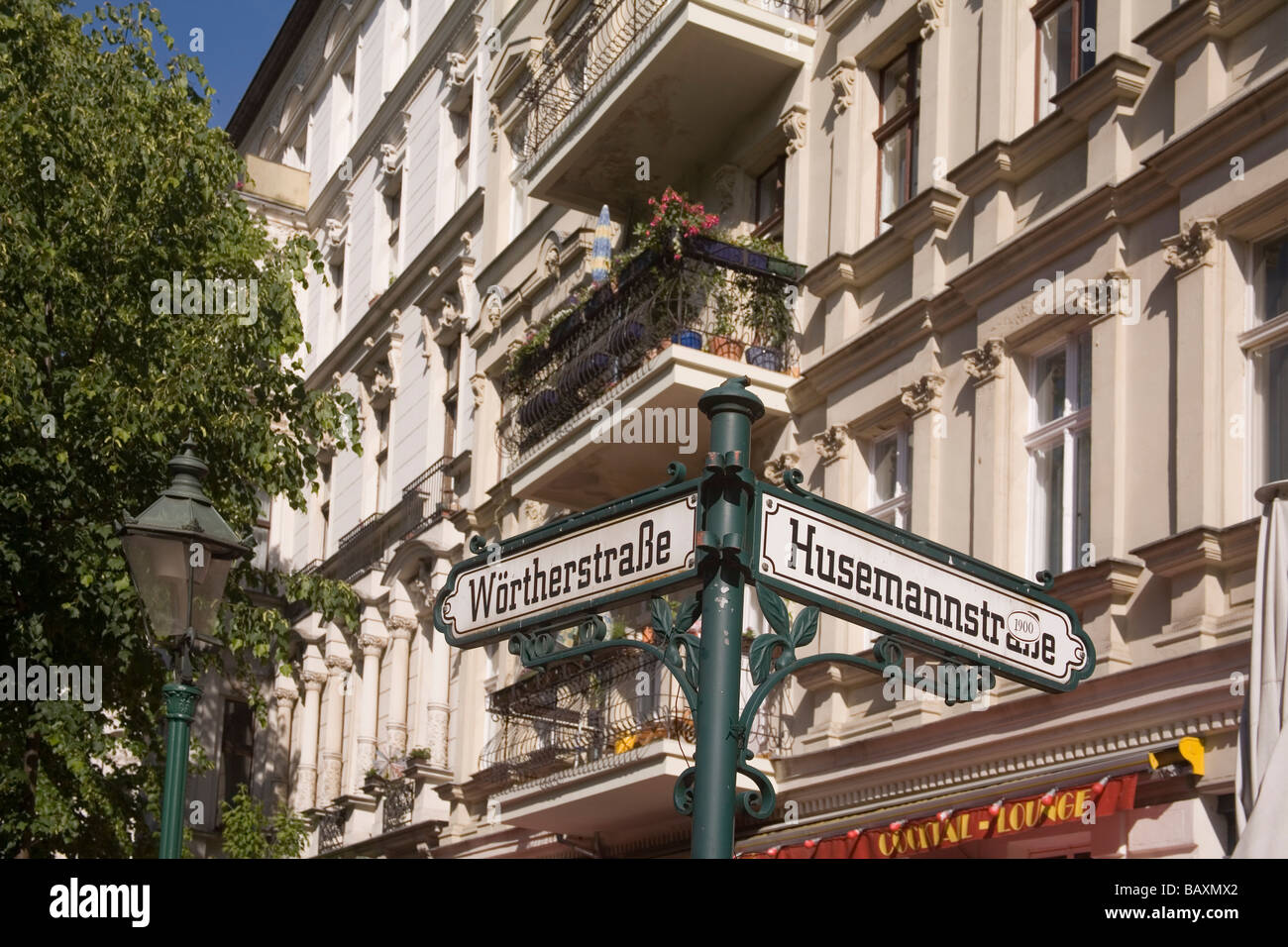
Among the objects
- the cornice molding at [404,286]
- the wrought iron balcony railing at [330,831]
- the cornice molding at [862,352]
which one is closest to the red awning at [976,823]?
the cornice molding at [862,352]

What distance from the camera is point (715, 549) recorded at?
4.83 meters

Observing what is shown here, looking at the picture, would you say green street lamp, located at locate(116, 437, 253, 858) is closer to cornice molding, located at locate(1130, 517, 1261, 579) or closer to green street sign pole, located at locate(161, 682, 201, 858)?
green street sign pole, located at locate(161, 682, 201, 858)

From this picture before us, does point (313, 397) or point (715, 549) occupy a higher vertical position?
point (313, 397)

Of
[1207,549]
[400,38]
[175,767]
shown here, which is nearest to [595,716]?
[1207,549]

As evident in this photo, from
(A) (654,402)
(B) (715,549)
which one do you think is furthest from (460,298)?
(B) (715,549)

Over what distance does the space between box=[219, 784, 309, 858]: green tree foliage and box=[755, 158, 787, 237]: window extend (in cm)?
901

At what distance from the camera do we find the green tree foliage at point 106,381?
1630 cm

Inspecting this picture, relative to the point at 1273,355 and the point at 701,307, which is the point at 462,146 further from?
the point at 1273,355

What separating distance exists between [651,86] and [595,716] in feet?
21.3

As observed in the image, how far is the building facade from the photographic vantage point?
11852 mm

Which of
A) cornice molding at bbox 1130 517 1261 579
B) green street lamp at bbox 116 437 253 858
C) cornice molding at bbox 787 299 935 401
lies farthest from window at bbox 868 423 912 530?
green street lamp at bbox 116 437 253 858

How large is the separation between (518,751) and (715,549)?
1554 cm
